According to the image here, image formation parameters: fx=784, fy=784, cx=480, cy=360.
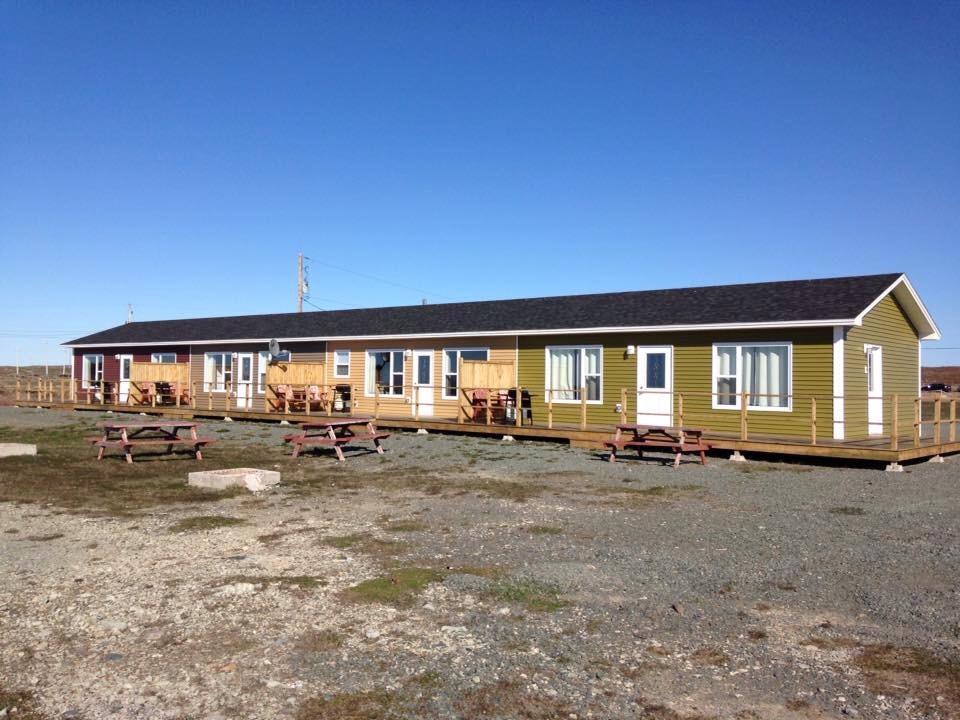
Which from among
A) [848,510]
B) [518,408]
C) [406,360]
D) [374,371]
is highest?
[406,360]

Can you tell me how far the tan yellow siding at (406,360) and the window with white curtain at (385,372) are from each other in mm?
146

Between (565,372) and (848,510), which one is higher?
A: (565,372)

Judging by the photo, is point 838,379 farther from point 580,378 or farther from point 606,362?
point 580,378

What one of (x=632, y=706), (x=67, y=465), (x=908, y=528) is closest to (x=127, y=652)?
(x=632, y=706)

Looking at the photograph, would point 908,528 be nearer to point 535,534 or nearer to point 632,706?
point 535,534

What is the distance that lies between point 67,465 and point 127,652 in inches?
402

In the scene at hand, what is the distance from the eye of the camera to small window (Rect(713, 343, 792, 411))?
16.9m

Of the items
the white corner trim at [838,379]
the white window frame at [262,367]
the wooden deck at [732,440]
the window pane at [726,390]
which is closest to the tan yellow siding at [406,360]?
the wooden deck at [732,440]

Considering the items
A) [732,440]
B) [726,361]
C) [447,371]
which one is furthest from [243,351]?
[732,440]

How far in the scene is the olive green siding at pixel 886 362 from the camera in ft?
54.2

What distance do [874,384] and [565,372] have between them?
7357mm

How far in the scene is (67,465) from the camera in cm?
1360

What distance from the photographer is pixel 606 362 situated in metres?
19.8

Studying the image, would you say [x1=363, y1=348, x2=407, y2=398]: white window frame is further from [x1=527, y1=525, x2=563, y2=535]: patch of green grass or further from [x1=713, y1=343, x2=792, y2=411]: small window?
[x1=527, y1=525, x2=563, y2=535]: patch of green grass
